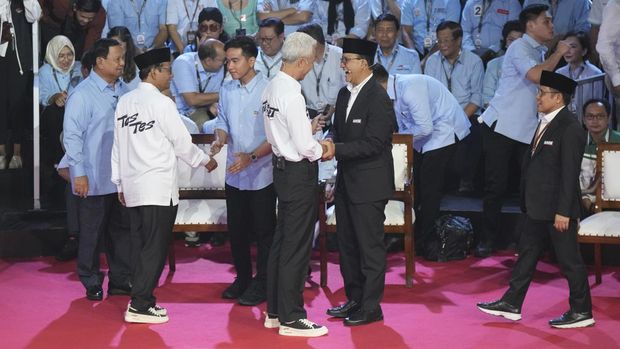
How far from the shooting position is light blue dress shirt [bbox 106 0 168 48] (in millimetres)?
9938

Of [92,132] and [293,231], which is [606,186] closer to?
[293,231]

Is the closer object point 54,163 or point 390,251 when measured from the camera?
point 390,251

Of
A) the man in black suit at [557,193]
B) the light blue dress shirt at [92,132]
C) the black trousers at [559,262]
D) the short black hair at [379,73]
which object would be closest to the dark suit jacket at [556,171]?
the man in black suit at [557,193]

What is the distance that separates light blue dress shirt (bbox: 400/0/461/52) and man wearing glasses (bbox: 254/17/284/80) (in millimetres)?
1878

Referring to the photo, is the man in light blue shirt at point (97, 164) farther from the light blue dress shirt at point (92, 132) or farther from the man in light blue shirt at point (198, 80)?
the man in light blue shirt at point (198, 80)

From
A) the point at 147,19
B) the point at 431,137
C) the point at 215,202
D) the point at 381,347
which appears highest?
the point at 147,19

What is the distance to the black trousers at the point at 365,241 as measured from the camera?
6.30m

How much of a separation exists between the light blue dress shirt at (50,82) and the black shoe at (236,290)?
10.0 ft

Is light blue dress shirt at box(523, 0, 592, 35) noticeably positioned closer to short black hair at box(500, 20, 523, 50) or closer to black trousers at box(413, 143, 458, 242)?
short black hair at box(500, 20, 523, 50)

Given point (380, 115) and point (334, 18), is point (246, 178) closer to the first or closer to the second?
point (380, 115)

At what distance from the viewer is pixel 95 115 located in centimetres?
685

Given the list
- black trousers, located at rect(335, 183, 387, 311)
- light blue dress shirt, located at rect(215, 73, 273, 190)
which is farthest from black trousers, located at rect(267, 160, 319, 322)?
light blue dress shirt, located at rect(215, 73, 273, 190)

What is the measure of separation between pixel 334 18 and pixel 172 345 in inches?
192

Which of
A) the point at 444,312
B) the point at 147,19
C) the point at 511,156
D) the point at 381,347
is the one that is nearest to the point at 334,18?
the point at 147,19
